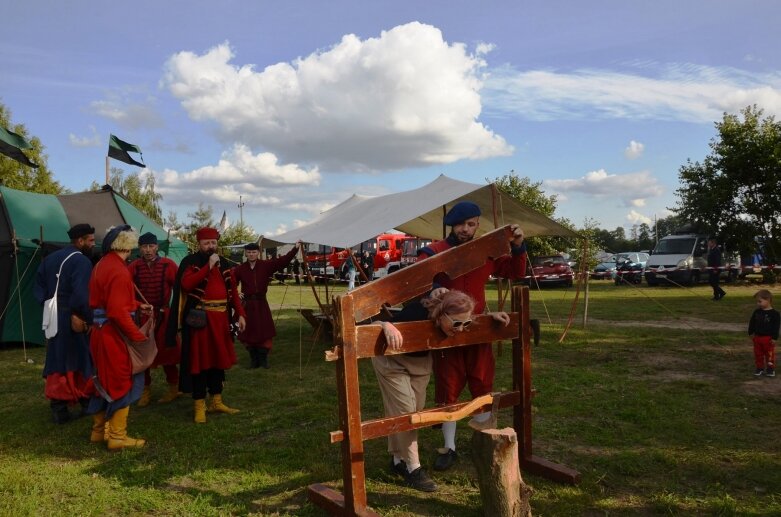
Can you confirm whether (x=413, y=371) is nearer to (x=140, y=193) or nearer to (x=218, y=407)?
(x=218, y=407)

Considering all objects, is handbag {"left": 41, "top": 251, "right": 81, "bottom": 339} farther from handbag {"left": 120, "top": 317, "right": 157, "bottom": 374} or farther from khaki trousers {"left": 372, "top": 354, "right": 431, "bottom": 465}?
khaki trousers {"left": 372, "top": 354, "right": 431, "bottom": 465}

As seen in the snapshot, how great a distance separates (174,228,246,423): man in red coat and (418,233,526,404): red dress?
2.22m

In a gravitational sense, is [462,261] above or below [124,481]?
above

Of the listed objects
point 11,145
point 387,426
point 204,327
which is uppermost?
point 11,145

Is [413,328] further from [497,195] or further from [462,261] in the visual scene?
[497,195]

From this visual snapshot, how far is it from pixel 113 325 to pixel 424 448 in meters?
2.36

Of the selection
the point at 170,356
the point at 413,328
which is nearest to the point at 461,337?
the point at 413,328

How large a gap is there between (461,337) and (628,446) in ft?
5.78

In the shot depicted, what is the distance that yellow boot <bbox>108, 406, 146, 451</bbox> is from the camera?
4.11 metres

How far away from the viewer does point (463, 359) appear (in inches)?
135

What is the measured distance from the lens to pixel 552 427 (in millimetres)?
4391

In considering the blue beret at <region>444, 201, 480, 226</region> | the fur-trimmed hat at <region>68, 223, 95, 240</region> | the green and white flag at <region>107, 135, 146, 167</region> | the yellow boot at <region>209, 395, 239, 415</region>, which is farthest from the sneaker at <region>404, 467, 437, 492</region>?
the green and white flag at <region>107, 135, 146, 167</region>

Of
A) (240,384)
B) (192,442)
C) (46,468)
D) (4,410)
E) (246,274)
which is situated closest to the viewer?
(46,468)

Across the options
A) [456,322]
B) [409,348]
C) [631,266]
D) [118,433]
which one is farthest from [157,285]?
[631,266]
